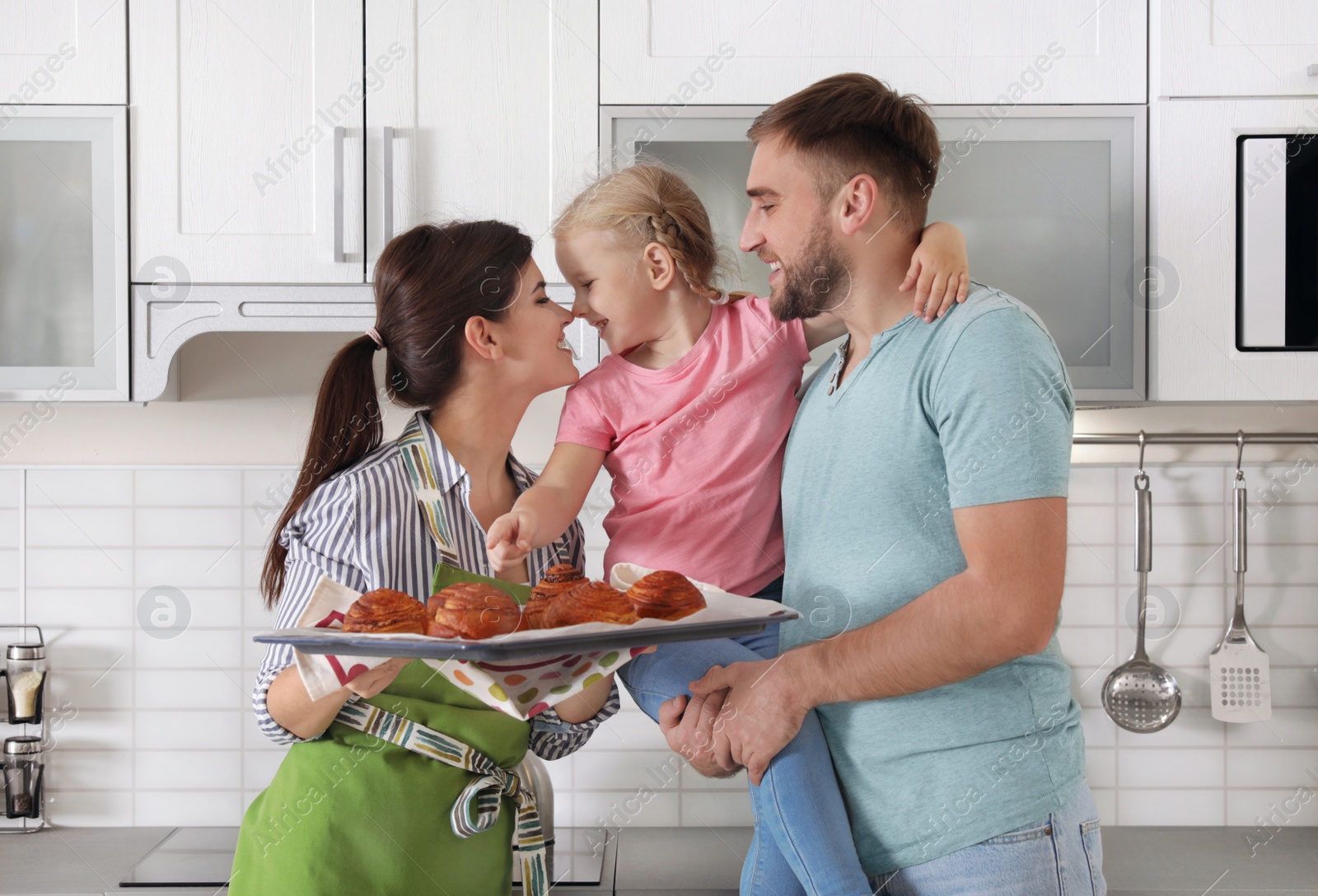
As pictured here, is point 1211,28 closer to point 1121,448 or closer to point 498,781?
point 1121,448

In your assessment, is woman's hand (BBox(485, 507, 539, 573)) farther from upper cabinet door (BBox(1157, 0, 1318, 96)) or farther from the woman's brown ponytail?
upper cabinet door (BBox(1157, 0, 1318, 96))

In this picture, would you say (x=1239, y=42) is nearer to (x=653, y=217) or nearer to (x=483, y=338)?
(x=653, y=217)

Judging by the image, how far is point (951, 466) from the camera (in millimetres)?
918

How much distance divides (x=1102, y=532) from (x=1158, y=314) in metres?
0.50

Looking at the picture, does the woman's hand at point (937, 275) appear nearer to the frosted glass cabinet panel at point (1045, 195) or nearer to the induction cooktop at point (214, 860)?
the frosted glass cabinet panel at point (1045, 195)

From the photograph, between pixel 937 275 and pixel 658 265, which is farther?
pixel 658 265

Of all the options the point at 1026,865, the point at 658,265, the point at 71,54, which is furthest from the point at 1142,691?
the point at 71,54

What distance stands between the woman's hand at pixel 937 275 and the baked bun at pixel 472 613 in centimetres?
50

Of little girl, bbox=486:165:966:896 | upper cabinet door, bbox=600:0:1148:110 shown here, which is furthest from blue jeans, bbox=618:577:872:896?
upper cabinet door, bbox=600:0:1148:110

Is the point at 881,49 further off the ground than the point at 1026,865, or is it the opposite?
the point at 881,49

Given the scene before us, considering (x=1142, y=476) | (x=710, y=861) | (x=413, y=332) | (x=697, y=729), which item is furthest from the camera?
(x=1142, y=476)

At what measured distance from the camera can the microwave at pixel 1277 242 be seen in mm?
1505

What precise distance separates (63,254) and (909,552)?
1350 millimetres

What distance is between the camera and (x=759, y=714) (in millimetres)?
979
